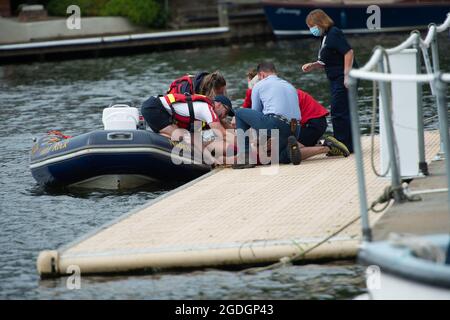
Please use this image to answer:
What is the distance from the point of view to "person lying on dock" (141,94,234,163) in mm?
13352

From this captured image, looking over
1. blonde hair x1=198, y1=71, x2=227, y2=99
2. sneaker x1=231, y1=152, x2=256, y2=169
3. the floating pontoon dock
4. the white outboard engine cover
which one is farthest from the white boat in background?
the white outboard engine cover

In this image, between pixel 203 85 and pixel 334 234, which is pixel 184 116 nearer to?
pixel 203 85

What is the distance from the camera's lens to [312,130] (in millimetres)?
13711

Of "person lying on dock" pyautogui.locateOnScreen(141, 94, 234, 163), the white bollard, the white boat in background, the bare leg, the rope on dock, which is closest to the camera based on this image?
the white boat in background

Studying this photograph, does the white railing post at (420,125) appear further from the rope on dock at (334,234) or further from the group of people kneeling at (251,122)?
the group of people kneeling at (251,122)

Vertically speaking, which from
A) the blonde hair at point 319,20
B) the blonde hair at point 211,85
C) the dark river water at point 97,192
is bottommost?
the dark river water at point 97,192

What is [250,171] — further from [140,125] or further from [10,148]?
[10,148]

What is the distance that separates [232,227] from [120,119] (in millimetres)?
4019

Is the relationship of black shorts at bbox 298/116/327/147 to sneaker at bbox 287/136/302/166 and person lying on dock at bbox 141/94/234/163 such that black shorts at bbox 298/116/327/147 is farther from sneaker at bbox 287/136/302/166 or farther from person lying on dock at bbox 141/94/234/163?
person lying on dock at bbox 141/94/234/163

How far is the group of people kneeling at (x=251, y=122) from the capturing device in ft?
43.5

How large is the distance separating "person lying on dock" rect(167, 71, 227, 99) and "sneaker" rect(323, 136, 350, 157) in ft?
4.53

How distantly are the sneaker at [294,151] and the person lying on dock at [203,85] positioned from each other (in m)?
1.13

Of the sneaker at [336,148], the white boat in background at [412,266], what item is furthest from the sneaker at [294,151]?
the white boat in background at [412,266]

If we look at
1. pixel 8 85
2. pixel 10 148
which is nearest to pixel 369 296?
pixel 10 148
